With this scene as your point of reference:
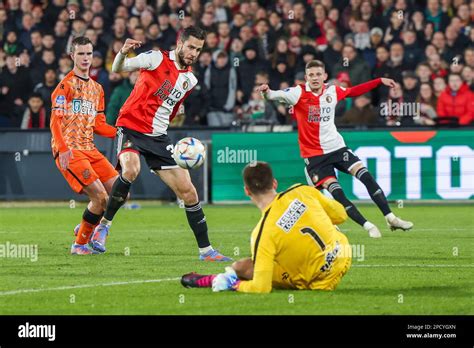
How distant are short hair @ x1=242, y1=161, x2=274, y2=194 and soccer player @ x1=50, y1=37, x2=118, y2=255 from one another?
4404 mm

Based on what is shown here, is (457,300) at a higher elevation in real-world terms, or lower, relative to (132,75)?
lower

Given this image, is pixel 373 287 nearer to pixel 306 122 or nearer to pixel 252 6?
pixel 306 122

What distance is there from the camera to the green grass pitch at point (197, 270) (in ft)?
27.3

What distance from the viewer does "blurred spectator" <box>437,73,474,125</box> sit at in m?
21.5

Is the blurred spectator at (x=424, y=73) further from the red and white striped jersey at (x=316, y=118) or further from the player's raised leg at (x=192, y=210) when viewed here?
the player's raised leg at (x=192, y=210)

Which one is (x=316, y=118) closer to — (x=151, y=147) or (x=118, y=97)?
(x=151, y=147)

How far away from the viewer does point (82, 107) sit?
13234mm

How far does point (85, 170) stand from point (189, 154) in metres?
1.83

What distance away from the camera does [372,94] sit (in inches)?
883

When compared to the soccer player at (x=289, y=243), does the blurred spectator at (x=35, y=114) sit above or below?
above

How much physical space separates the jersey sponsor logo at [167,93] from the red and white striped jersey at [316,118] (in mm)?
2726

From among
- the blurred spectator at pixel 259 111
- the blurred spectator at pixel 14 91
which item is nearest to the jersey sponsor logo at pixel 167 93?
the blurred spectator at pixel 259 111
